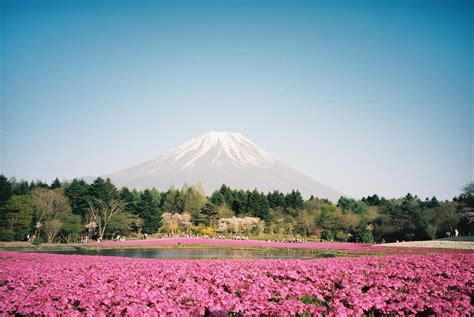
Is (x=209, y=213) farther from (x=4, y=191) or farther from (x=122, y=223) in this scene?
(x=4, y=191)

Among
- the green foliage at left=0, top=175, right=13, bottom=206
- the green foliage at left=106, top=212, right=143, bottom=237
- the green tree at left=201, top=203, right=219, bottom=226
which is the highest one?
the green foliage at left=0, top=175, right=13, bottom=206

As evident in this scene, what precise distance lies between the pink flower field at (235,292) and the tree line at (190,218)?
38.4 m

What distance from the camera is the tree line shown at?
4797 cm

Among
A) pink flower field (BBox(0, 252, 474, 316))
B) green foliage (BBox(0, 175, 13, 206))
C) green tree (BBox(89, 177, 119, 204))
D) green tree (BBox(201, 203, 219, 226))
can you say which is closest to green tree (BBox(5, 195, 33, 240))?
green foliage (BBox(0, 175, 13, 206))

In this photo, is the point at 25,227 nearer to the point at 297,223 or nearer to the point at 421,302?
the point at 297,223

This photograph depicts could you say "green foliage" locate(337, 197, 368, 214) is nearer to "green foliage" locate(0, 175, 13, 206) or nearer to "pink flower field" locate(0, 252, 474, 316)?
"green foliage" locate(0, 175, 13, 206)

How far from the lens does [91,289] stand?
8430 millimetres

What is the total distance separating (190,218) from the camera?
6862cm

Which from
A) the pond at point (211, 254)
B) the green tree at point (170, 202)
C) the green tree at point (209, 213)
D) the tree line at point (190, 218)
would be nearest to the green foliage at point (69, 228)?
the tree line at point (190, 218)

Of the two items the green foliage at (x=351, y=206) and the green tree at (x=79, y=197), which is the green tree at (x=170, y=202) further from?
the green foliage at (x=351, y=206)

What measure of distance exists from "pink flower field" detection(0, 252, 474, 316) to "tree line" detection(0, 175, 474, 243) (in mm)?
38388

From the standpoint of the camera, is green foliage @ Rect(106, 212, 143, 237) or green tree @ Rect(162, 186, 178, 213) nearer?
green foliage @ Rect(106, 212, 143, 237)

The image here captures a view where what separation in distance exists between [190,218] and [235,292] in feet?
199

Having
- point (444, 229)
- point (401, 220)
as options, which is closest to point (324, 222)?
point (401, 220)
